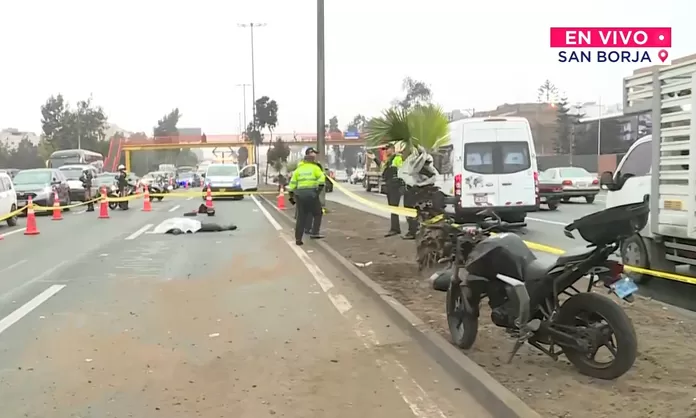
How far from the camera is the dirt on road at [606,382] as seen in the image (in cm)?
467

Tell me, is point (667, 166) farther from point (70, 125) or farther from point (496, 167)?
point (70, 125)

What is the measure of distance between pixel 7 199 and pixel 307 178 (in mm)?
10855

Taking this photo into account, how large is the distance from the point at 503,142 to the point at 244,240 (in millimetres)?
6448

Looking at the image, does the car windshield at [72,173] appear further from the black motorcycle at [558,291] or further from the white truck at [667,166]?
the black motorcycle at [558,291]

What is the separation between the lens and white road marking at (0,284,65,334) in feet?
25.5

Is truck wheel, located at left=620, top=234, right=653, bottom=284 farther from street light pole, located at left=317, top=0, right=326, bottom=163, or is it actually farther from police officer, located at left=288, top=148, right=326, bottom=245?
street light pole, located at left=317, top=0, right=326, bottom=163

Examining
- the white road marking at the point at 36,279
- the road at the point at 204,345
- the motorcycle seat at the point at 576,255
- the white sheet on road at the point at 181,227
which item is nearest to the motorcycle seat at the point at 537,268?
the motorcycle seat at the point at 576,255

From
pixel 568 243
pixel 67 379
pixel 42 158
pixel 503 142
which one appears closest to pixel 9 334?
pixel 67 379

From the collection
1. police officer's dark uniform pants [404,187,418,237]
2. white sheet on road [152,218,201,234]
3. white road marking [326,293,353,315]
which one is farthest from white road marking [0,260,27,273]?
police officer's dark uniform pants [404,187,418,237]

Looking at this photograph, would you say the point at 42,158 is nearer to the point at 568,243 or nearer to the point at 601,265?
the point at 568,243

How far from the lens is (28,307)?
8.61 meters

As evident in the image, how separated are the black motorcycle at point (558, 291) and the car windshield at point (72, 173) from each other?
31.1 meters

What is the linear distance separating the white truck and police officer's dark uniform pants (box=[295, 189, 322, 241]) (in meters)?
6.59

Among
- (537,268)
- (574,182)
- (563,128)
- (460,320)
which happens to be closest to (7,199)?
(460,320)
